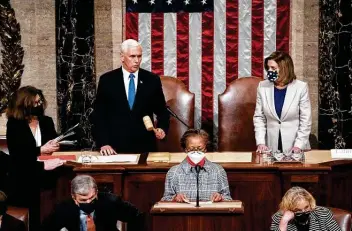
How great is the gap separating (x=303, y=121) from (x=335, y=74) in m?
1.86

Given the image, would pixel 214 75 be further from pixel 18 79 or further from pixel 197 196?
pixel 197 196

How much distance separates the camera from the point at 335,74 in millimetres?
10641

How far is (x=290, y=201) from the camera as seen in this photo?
6875 mm

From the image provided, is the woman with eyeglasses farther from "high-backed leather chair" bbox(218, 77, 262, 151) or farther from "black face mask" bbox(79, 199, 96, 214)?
"high-backed leather chair" bbox(218, 77, 262, 151)

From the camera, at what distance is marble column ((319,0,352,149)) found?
1057 cm

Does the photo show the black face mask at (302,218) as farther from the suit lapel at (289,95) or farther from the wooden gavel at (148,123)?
the suit lapel at (289,95)

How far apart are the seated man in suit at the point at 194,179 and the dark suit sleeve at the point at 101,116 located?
1.40 meters

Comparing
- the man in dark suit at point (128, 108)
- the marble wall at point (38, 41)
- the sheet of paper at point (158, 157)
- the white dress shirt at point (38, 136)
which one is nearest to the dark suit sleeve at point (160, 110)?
the man in dark suit at point (128, 108)

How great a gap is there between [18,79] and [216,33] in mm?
2339

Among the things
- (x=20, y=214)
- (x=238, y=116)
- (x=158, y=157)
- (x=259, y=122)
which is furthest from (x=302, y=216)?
(x=238, y=116)

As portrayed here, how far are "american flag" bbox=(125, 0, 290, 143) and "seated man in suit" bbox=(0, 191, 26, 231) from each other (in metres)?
4.30

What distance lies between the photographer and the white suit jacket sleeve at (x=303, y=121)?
8883 millimetres

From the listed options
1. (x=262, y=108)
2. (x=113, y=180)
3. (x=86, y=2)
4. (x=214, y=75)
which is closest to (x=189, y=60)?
(x=214, y=75)

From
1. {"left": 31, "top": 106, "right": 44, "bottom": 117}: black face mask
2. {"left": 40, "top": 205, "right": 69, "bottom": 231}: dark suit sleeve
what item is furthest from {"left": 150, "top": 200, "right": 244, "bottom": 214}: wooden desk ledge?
{"left": 31, "top": 106, "right": 44, "bottom": 117}: black face mask
